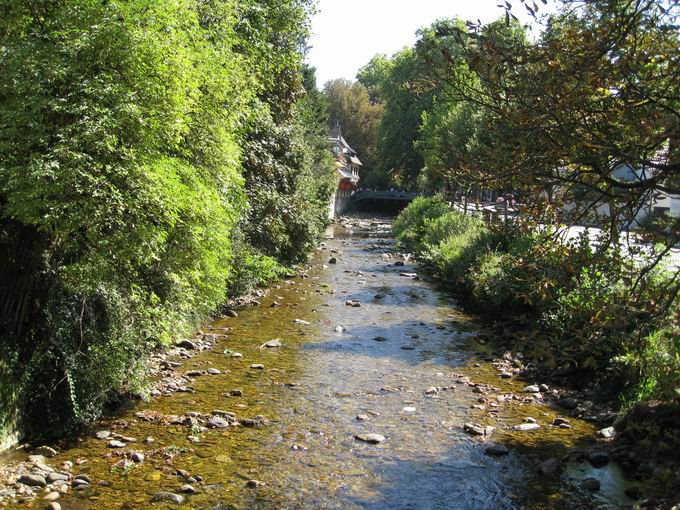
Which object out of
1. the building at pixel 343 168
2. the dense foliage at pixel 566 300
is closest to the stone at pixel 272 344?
the dense foliage at pixel 566 300

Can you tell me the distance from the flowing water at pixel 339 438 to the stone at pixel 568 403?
0.39m

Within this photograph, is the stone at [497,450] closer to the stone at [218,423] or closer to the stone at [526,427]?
the stone at [526,427]

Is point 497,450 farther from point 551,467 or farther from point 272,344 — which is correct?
point 272,344

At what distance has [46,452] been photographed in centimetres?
823

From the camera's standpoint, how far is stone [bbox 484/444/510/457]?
9328 millimetres

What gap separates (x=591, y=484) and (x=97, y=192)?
709cm

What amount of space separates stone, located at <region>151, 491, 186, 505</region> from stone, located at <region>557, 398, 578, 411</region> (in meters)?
7.16

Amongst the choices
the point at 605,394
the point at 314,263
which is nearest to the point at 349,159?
the point at 314,263

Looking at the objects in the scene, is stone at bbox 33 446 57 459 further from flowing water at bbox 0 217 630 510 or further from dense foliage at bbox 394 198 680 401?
dense foliage at bbox 394 198 680 401

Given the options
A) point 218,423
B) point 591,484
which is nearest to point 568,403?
point 591,484

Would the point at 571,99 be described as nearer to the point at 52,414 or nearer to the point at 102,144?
the point at 102,144

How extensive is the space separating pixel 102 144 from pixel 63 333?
112 inches

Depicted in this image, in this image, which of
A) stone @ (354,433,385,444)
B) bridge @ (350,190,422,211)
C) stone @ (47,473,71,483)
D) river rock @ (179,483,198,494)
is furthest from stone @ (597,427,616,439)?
bridge @ (350,190,422,211)

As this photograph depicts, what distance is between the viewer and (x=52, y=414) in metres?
8.65
